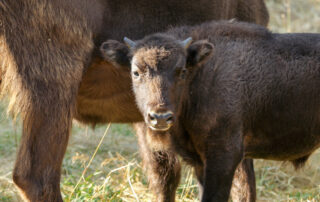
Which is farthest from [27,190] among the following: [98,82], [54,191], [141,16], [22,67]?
[141,16]

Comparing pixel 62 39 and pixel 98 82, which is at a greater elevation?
pixel 62 39

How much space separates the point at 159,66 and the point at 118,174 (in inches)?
109

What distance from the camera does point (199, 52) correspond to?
459 cm

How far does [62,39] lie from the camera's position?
4398 millimetres

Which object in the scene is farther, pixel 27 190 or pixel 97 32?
pixel 97 32

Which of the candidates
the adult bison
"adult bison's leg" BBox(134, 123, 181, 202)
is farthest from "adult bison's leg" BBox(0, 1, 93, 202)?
"adult bison's leg" BBox(134, 123, 181, 202)

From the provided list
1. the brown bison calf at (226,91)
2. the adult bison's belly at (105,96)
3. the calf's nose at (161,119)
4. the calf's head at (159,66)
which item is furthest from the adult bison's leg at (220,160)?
the adult bison's belly at (105,96)

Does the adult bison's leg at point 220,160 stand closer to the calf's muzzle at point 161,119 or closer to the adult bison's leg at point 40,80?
the calf's muzzle at point 161,119

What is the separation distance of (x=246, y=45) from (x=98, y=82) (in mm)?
1379

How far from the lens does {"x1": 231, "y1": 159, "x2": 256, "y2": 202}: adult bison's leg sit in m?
5.86

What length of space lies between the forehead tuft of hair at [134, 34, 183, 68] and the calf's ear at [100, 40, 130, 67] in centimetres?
15

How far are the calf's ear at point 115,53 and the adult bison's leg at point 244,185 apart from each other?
1852 millimetres

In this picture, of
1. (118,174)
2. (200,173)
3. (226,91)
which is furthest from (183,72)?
(118,174)

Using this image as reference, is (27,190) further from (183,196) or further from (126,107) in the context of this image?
(183,196)
